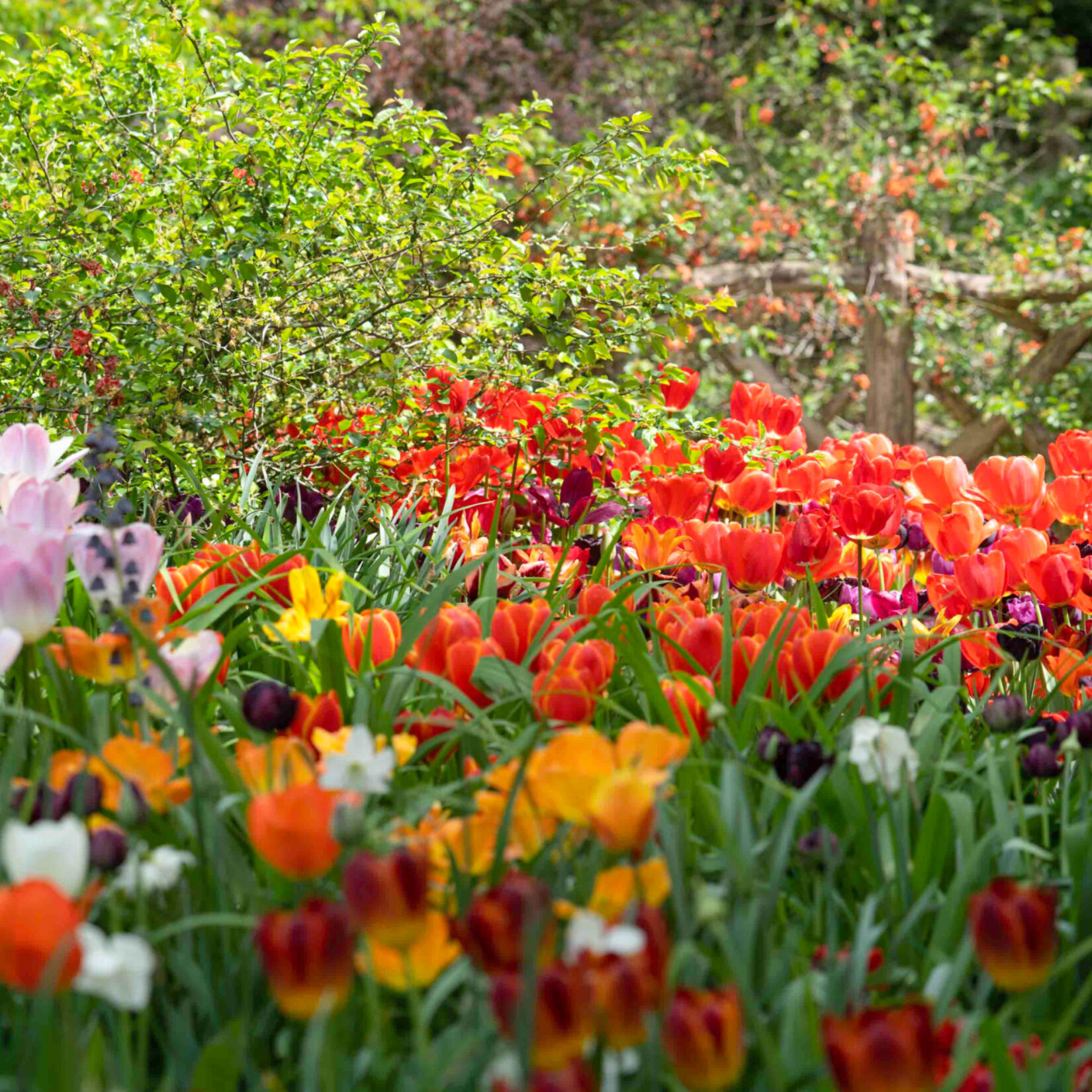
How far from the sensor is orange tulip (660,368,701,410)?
2.40 metres

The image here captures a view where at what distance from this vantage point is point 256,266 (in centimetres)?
215

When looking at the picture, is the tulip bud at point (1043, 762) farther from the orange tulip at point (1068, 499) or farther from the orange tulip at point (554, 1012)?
the orange tulip at point (1068, 499)

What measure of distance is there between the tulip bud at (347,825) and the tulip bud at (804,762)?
0.38 meters

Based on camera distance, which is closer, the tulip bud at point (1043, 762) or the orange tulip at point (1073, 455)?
the tulip bud at point (1043, 762)

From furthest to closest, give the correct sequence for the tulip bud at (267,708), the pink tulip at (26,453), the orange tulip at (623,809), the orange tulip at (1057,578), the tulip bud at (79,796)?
the orange tulip at (1057,578)
the pink tulip at (26,453)
the tulip bud at (267,708)
the tulip bud at (79,796)
the orange tulip at (623,809)

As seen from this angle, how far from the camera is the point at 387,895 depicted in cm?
59

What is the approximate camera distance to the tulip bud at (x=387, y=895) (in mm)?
590

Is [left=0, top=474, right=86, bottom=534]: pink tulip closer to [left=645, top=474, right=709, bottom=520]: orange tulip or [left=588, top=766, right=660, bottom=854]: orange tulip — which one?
[left=588, top=766, right=660, bottom=854]: orange tulip

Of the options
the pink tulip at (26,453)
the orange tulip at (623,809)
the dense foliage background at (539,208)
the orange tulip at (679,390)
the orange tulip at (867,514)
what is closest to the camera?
the orange tulip at (623,809)

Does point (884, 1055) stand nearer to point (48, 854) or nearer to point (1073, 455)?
point (48, 854)

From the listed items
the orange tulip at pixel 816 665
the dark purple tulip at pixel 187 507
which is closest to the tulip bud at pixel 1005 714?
the orange tulip at pixel 816 665

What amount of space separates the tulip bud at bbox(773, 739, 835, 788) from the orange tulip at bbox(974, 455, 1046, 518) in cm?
115

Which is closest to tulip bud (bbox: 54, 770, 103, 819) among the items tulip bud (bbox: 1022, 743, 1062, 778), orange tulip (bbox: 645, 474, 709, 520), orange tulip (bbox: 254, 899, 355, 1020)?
orange tulip (bbox: 254, 899, 355, 1020)

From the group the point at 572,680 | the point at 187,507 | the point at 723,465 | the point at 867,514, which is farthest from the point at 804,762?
the point at 187,507
